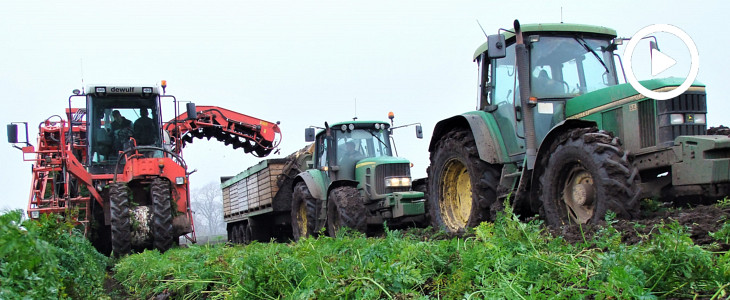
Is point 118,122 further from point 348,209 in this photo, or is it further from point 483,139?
point 483,139

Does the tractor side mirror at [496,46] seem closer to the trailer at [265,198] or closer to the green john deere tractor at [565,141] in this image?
the green john deere tractor at [565,141]

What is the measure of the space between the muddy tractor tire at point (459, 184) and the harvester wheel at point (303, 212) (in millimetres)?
3644

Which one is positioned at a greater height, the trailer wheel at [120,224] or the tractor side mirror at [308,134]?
the tractor side mirror at [308,134]

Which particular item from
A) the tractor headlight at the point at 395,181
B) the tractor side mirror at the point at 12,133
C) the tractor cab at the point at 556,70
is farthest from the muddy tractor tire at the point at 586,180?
the tractor side mirror at the point at 12,133

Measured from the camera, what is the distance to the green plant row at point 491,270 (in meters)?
2.96

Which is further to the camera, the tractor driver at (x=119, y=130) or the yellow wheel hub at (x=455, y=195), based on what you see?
the tractor driver at (x=119, y=130)

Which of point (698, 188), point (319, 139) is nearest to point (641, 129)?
point (698, 188)

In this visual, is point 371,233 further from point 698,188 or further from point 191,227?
point 698,188

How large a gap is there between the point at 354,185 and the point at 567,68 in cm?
484

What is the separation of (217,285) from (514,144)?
3.83 meters

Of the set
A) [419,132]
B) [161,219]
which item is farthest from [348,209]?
[161,219]

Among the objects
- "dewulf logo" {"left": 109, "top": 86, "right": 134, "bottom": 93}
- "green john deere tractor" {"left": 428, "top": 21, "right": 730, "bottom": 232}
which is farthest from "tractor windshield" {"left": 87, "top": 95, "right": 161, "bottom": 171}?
"green john deere tractor" {"left": 428, "top": 21, "right": 730, "bottom": 232}

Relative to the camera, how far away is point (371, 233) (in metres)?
11.6

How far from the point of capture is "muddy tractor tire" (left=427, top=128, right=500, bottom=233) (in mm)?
7578
